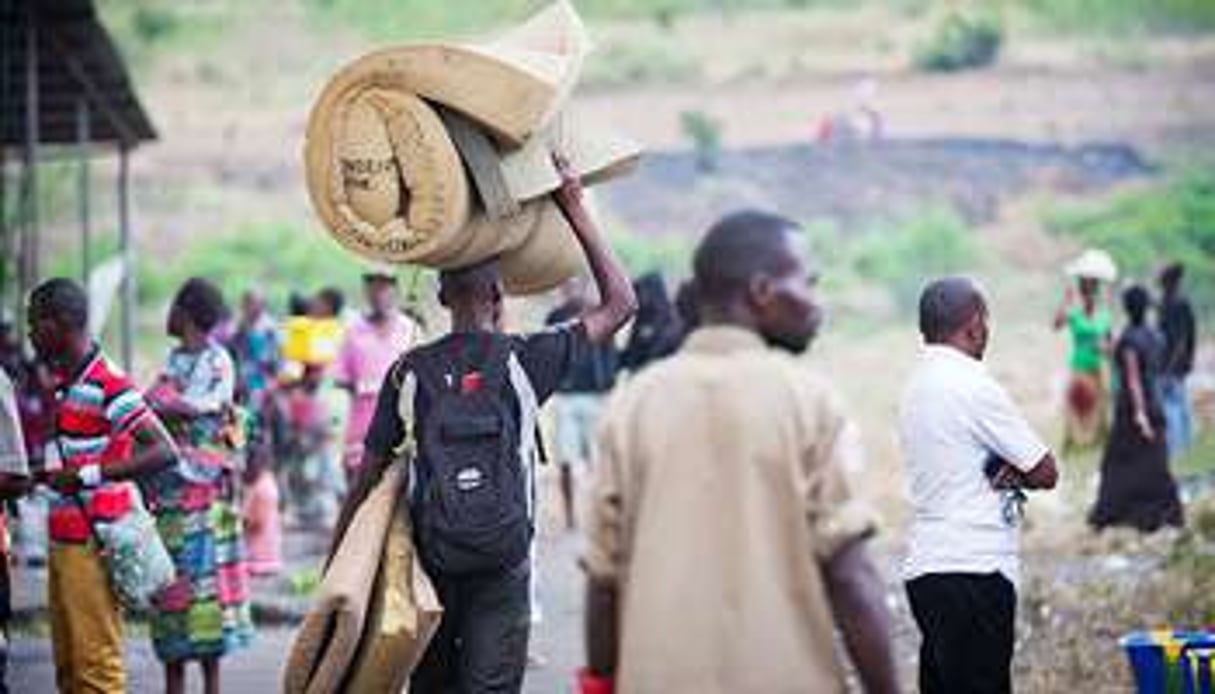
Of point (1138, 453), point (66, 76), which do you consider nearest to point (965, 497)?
point (1138, 453)

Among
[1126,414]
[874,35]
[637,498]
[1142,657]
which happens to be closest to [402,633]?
[637,498]

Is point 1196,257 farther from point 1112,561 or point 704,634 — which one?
point 704,634

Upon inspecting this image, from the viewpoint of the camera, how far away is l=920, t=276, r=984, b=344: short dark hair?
8562mm

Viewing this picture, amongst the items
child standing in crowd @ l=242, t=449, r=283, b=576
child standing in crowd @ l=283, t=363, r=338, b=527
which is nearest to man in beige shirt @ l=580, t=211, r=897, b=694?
child standing in crowd @ l=242, t=449, r=283, b=576

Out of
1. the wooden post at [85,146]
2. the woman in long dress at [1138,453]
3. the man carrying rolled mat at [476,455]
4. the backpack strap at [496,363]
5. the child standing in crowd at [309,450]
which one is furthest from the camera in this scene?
the wooden post at [85,146]

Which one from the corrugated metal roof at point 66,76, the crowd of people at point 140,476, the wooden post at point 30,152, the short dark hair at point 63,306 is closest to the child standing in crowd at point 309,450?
the wooden post at point 30,152

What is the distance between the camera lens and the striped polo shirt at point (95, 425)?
920cm

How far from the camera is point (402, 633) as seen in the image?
25.4 ft

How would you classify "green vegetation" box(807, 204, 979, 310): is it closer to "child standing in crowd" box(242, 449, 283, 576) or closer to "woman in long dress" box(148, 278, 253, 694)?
"child standing in crowd" box(242, 449, 283, 576)

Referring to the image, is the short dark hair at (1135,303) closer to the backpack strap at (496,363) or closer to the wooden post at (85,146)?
the wooden post at (85,146)

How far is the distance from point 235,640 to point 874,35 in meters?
23.5

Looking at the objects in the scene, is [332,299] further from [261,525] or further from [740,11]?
[740,11]

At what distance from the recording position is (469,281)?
26.9 feet

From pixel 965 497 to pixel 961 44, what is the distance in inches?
996
